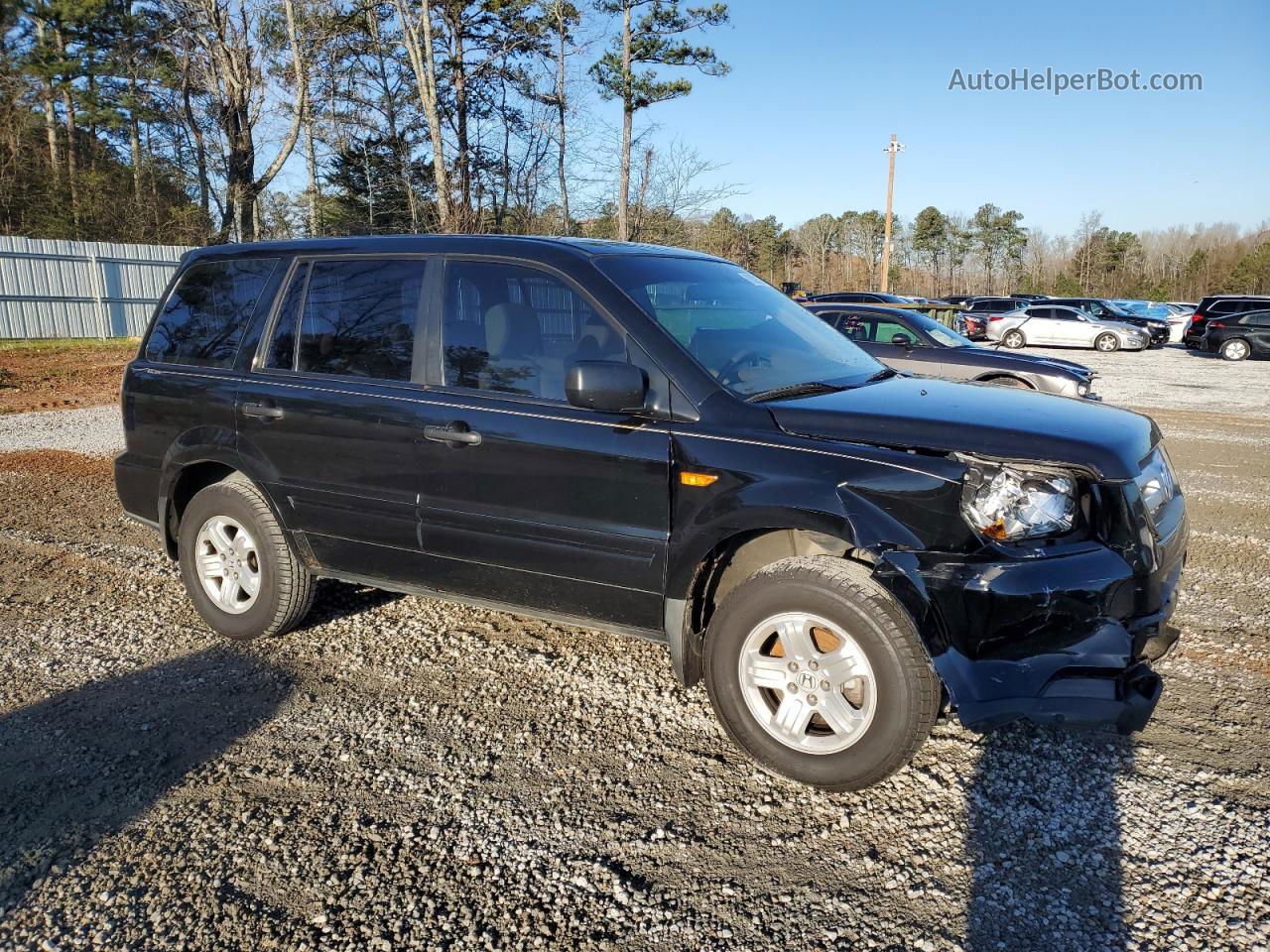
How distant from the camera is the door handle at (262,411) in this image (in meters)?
4.19

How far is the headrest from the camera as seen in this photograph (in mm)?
3680

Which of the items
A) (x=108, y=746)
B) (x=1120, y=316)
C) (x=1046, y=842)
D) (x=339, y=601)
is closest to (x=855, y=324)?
(x=339, y=601)

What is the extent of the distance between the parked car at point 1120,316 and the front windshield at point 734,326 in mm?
30949

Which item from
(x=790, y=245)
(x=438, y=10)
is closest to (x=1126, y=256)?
(x=790, y=245)

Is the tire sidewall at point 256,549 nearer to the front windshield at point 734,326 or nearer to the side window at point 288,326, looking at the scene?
the side window at point 288,326

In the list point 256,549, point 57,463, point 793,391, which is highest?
point 793,391

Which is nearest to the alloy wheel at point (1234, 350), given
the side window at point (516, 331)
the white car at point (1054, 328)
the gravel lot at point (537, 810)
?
the white car at point (1054, 328)

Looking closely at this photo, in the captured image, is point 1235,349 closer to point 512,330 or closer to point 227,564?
point 512,330

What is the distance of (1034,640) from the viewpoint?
2.81m

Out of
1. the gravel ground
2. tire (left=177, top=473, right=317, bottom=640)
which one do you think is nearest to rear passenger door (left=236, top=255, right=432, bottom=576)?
tire (left=177, top=473, right=317, bottom=640)

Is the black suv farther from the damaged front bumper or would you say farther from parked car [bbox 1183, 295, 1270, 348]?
parked car [bbox 1183, 295, 1270, 348]

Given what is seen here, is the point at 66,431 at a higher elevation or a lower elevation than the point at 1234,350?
lower

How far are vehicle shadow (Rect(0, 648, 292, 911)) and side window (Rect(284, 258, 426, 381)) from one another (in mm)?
1447

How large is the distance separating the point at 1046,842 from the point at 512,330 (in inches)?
106
